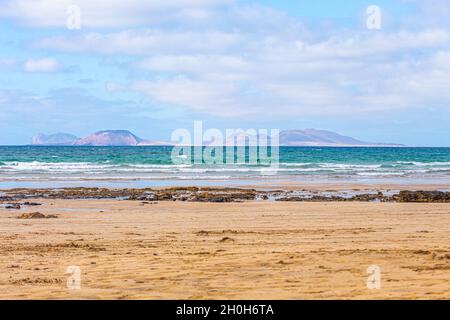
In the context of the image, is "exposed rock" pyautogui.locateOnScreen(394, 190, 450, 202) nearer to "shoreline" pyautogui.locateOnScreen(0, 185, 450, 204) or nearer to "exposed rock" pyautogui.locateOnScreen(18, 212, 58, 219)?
"shoreline" pyautogui.locateOnScreen(0, 185, 450, 204)

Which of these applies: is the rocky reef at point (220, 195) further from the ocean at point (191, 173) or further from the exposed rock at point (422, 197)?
the ocean at point (191, 173)

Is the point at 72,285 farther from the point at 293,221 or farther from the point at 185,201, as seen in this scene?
the point at 185,201

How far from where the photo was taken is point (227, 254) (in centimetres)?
1099

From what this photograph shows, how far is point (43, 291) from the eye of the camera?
8297 mm

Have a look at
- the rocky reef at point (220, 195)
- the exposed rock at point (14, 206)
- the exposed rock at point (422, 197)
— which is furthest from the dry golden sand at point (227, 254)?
the rocky reef at point (220, 195)

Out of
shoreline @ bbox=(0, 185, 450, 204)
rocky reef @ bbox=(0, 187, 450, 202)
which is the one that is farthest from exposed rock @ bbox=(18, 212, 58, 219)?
shoreline @ bbox=(0, 185, 450, 204)

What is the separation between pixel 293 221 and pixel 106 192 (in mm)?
11966

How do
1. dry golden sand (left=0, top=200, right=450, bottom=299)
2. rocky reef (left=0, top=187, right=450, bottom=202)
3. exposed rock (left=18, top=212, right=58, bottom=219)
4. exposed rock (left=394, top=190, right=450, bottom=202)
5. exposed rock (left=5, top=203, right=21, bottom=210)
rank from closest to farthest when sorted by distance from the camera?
dry golden sand (left=0, top=200, right=450, bottom=299), exposed rock (left=18, top=212, right=58, bottom=219), exposed rock (left=5, top=203, right=21, bottom=210), exposed rock (left=394, top=190, right=450, bottom=202), rocky reef (left=0, top=187, right=450, bottom=202)

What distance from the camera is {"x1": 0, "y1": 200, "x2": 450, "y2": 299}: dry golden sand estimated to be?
8.33m

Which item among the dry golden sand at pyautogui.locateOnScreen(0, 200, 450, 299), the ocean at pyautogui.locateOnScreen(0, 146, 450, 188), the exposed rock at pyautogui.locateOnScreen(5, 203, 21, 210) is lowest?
the dry golden sand at pyautogui.locateOnScreen(0, 200, 450, 299)

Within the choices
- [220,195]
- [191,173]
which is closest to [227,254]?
[220,195]
